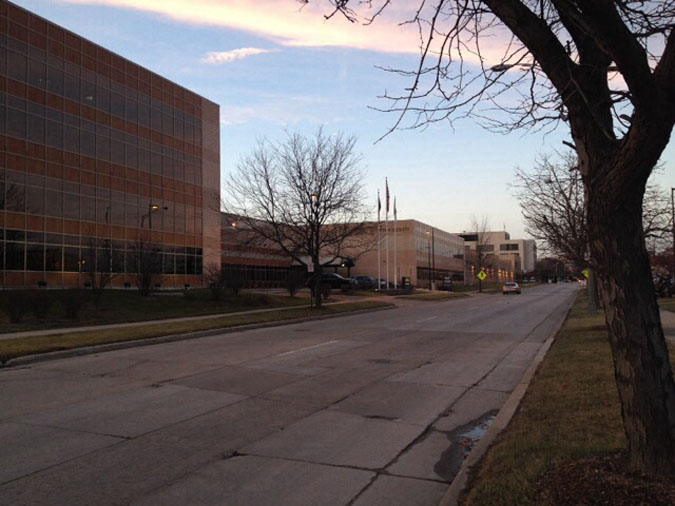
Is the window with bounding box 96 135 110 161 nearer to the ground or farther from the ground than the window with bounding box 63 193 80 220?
farther from the ground

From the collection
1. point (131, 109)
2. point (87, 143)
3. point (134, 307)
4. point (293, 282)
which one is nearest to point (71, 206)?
point (87, 143)

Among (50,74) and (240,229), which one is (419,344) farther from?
(50,74)

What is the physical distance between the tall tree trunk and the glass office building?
27.7 m

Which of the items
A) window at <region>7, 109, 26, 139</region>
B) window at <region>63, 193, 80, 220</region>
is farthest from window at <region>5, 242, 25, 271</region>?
window at <region>7, 109, 26, 139</region>

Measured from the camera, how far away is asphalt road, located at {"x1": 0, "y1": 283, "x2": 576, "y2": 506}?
5094mm

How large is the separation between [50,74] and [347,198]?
75.6 feet

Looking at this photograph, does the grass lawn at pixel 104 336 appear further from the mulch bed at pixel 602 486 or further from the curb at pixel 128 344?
the mulch bed at pixel 602 486

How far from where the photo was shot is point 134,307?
94.4 feet

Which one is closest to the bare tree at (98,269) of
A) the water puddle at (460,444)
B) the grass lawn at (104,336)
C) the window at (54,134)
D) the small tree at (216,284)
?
the small tree at (216,284)

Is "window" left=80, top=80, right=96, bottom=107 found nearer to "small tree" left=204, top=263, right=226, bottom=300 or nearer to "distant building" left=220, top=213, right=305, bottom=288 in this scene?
"small tree" left=204, top=263, right=226, bottom=300

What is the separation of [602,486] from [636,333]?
1087 millimetres

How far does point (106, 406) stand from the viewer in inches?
323

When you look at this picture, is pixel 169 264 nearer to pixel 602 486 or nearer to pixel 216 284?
pixel 216 284

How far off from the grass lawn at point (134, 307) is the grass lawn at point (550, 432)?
16.8 m
